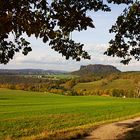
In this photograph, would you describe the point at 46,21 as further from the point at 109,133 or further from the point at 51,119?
the point at 51,119

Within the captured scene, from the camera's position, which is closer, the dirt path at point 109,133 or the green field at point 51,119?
the dirt path at point 109,133

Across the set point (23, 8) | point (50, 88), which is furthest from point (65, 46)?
point (50, 88)

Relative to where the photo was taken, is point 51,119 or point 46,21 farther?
point 51,119

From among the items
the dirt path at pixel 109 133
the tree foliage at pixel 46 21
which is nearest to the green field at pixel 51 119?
the dirt path at pixel 109 133

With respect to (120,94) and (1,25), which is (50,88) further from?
(1,25)

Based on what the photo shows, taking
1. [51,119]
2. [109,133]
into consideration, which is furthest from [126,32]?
[51,119]

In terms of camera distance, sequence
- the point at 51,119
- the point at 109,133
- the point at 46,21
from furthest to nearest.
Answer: the point at 51,119 → the point at 109,133 → the point at 46,21

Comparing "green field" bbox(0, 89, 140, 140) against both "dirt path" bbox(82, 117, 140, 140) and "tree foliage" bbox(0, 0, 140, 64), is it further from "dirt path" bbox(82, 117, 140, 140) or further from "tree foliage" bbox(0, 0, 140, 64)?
"tree foliage" bbox(0, 0, 140, 64)

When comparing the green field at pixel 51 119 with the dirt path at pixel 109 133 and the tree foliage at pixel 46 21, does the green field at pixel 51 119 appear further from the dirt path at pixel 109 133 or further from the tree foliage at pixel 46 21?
the tree foliage at pixel 46 21

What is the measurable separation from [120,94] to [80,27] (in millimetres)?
126531

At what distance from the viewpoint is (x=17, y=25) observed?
9836 mm

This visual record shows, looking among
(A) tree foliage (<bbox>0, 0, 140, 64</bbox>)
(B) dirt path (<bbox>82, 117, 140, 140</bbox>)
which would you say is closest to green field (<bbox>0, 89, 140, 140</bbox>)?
(B) dirt path (<bbox>82, 117, 140, 140</bbox>)

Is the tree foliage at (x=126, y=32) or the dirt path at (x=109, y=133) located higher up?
the tree foliage at (x=126, y=32)

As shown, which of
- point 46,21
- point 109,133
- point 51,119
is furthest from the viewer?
point 51,119
